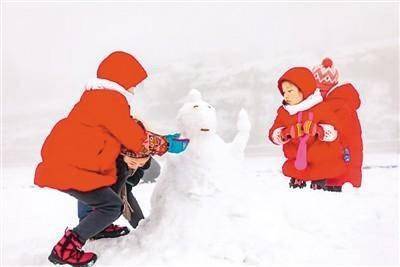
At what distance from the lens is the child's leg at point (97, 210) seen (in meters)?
2.54

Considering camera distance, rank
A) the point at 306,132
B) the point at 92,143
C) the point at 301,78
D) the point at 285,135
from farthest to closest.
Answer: the point at 285,135 < the point at 306,132 < the point at 301,78 < the point at 92,143

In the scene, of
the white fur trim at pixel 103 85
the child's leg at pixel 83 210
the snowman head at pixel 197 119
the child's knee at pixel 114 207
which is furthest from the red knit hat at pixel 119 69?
the child's leg at pixel 83 210

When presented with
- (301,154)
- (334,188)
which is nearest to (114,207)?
(301,154)

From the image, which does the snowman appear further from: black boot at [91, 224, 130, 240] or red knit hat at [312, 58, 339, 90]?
red knit hat at [312, 58, 339, 90]

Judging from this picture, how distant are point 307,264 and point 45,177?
141cm

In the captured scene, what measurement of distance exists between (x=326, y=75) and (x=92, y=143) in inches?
89.6

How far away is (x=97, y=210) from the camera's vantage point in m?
2.56

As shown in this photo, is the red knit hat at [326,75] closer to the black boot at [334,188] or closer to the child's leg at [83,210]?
the black boot at [334,188]

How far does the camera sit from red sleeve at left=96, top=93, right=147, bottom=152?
8.26 feet

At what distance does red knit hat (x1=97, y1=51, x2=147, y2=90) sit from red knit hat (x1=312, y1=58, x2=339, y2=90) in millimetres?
1905

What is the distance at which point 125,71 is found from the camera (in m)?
2.66

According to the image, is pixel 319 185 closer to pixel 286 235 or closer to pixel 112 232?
pixel 286 235

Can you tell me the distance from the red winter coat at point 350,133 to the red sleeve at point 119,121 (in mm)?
1990

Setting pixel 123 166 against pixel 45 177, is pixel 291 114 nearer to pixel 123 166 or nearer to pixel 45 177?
pixel 123 166
